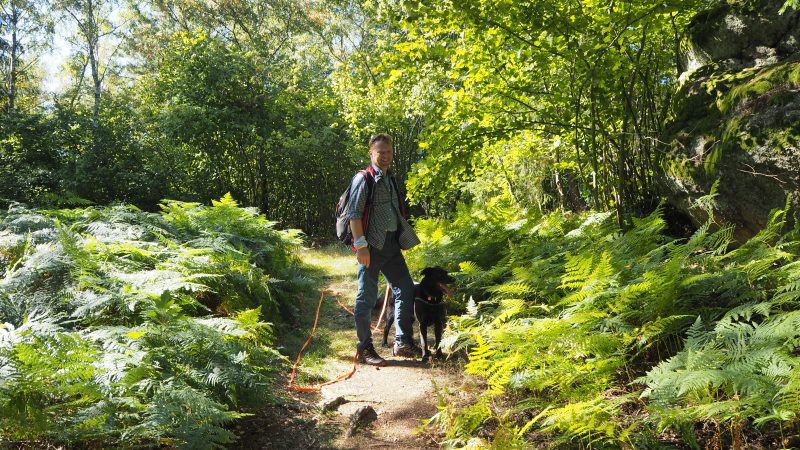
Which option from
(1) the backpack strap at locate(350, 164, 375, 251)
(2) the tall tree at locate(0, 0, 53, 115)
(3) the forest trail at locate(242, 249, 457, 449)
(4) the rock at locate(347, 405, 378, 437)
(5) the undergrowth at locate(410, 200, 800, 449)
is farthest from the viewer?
(2) the tall tree at locate(0, 0, 53, 115)

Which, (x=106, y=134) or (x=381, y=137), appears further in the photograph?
(x=106, y=134)

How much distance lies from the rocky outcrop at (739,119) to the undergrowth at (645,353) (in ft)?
1.16

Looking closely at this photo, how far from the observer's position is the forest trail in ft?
10.8

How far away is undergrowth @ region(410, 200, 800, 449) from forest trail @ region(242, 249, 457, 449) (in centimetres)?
34

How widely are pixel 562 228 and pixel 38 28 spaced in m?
25.3

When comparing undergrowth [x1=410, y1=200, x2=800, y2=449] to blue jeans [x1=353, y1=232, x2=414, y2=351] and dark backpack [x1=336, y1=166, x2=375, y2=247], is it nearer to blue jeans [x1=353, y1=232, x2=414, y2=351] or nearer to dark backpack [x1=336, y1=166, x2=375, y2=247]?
blue jeans [x1=353, y1=232, x2=414, y2=351]

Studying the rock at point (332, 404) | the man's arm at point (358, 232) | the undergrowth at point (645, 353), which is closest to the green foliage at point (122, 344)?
the rock at point (332, 404)

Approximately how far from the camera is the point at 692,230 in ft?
17.5

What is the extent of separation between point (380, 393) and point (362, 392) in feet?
0.49

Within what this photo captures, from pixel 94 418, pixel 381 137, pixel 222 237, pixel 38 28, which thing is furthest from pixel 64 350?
pixel 38 28

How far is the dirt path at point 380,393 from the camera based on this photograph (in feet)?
10.8

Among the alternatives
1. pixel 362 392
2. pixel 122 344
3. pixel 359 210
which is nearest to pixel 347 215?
pixel 359 210

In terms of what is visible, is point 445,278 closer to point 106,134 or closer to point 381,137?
point 381,137

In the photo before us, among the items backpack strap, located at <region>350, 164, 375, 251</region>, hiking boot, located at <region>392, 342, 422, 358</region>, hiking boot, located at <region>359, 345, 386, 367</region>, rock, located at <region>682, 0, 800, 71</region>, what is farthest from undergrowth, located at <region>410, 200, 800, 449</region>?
rock, located at <region>682, 0, 800, 71</region>
